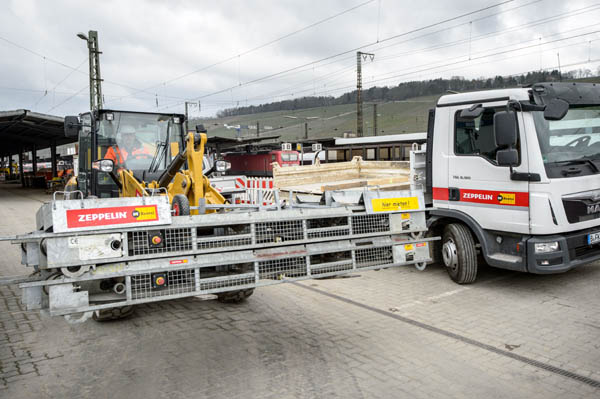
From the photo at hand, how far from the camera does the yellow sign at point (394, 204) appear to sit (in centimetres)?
425

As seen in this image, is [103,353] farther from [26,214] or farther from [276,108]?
[276,108]

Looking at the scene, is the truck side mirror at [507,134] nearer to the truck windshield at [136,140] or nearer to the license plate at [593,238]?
the license plate at [593,238]

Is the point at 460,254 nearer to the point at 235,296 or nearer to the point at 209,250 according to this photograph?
the point at 235,296

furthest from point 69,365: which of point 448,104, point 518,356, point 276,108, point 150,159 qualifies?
point 276,108

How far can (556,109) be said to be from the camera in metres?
5.71

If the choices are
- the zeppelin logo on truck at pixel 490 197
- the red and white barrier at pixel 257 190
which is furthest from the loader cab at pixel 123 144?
the zeppelin logo on truck at pixel 490 197

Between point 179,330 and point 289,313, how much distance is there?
1.35 meters

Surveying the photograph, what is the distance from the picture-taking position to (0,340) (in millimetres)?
5012

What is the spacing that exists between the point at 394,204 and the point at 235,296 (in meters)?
2.66

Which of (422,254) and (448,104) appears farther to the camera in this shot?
(448,104)

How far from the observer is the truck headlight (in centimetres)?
573

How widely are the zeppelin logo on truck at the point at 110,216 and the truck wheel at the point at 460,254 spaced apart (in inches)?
187

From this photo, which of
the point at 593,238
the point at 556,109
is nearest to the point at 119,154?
the point at 556,109

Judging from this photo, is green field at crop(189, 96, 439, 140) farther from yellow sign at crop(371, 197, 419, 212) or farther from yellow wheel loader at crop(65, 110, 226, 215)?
yellow sign at crop(371, 197, 419, 212)
